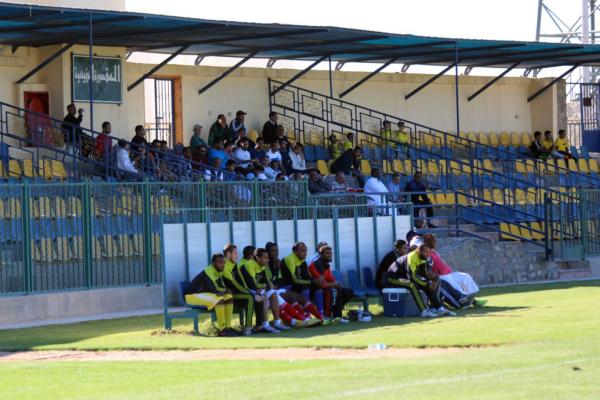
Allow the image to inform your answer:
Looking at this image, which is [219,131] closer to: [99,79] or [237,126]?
[237,126]

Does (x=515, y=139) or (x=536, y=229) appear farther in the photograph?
(x=515, y=139)

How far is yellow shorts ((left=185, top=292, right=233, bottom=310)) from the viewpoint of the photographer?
19.4 m

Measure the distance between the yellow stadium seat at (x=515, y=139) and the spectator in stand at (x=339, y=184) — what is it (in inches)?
506

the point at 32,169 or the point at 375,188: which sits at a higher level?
the point at 32,169

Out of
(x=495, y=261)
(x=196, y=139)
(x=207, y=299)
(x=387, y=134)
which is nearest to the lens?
(x=207, y=299)

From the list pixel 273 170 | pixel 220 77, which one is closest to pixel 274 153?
pixel 273 170

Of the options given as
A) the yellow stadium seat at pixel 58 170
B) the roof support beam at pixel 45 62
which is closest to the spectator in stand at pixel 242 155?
the roof support beam at pixel 45 62

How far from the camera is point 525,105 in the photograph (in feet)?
146

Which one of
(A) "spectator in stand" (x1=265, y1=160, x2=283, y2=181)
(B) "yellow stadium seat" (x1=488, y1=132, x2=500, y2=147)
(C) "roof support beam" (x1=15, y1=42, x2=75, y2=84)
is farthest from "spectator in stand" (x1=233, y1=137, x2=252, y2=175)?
(B) "yellow stadium seat" (x1=488, y1=132, x2=500, y2=147)

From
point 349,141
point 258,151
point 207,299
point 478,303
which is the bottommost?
point 478,303

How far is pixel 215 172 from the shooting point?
28.9 meters

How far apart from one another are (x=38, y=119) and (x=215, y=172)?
4286 millimetres

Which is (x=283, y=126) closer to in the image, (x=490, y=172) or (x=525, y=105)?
(x=490, y=172)

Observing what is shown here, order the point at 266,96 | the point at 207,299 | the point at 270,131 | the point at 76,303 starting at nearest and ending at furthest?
the point at 207,299, the point at 76,303, the point at 270,131, the point at 266,96
